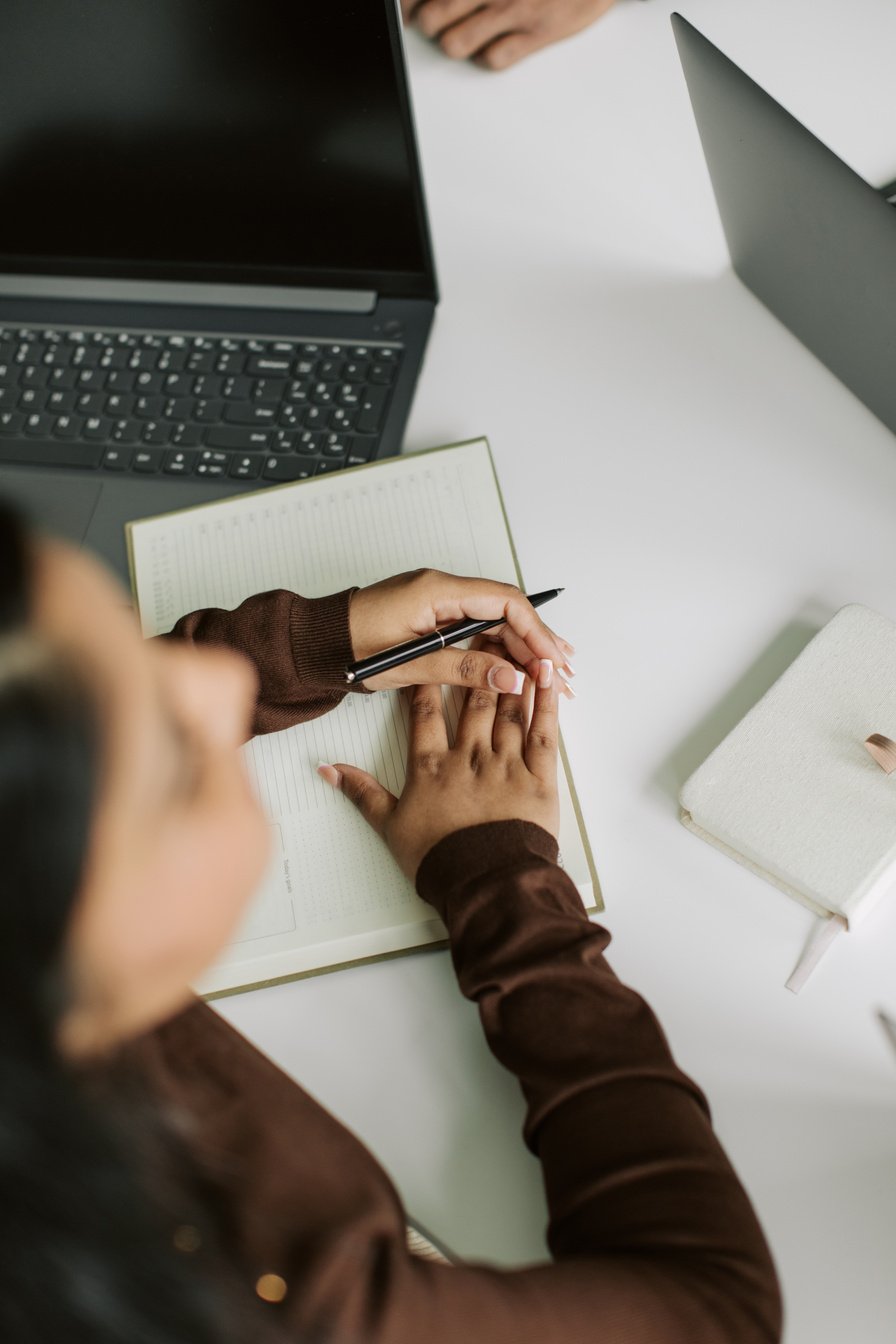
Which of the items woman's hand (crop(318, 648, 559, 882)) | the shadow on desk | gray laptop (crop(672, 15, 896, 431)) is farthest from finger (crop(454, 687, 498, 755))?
gray laptop (crop(672, 15, 896, 431))

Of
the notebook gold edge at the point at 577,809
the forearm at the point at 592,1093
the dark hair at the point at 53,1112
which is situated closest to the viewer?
the dark hair at the point at 53,1112

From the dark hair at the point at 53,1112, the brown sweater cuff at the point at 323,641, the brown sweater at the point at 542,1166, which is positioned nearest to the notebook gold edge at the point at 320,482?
the brown sweater cuff at the point at 323,641

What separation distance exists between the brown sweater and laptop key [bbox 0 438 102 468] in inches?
15.6

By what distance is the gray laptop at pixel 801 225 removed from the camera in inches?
20.8

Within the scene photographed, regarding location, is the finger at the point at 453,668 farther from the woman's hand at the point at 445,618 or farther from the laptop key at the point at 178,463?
the laptop key at the point at 178,463

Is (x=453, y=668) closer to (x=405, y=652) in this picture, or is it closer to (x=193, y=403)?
(x=405, y=652)

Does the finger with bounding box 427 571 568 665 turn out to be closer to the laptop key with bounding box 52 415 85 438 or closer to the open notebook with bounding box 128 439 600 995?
the open notebook with bounding box 128 439 600 995

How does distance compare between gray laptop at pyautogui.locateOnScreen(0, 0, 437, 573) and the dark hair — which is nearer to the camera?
the dark hair

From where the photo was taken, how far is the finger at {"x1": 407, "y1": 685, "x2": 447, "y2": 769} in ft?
1.95

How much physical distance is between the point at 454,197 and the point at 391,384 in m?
0.19

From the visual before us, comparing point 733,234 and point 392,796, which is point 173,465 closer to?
point 392,796

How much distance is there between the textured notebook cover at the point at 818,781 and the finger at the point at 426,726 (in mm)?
146

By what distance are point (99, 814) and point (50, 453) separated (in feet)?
1.57

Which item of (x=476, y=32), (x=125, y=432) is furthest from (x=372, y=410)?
(x=476, y=32)
